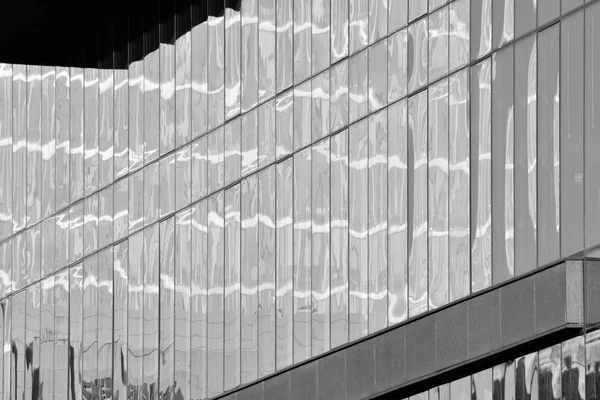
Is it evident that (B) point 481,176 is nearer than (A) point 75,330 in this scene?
Yes

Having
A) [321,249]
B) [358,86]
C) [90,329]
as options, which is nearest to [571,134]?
[358,86]

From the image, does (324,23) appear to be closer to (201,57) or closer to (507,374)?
(201,57)

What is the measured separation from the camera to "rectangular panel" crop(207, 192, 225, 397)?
1698 inches

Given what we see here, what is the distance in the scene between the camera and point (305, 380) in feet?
131

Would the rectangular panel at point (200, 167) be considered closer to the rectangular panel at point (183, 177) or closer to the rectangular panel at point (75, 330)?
the rectangular panel at point (183, 177)

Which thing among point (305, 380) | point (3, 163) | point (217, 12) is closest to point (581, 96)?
point (305, 380)

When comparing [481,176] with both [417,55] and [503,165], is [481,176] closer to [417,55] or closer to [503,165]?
[503,165]

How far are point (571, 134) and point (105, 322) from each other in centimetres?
2179

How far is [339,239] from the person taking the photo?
126 feet

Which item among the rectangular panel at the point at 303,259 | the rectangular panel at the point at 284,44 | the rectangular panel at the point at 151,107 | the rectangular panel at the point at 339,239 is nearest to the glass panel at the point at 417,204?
the rectangular panel at the point at 339,239

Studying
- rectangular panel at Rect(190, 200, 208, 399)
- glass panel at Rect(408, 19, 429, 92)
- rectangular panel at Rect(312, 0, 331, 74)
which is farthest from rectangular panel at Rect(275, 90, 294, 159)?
glass panel at Rect(408, 19, 429, 92)

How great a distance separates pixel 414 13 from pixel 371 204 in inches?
176

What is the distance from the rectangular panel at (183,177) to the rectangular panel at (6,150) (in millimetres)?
9855

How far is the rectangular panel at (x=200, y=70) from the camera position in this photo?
145 ft
